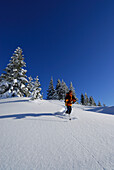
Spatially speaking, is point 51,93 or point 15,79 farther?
point 51,93

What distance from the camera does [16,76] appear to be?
58.4 feet

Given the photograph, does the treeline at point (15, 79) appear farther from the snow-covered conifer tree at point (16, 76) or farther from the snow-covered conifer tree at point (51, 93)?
the snow-covered conifer tree at point (51, 93)

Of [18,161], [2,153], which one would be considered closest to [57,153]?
[18,161]

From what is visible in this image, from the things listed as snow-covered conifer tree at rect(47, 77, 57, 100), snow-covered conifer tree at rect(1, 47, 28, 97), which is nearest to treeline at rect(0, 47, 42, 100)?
snow-covered conifer tree at rect(1, 47, 28, 97)

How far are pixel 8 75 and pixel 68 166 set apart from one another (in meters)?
19.8

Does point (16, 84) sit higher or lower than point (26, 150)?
higher

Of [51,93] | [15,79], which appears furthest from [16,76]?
[51,93]

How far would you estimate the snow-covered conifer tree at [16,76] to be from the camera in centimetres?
1651

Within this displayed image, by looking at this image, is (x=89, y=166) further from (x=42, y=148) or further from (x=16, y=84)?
(x=16, y=84)

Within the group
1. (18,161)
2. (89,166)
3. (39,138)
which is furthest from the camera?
(39,138)

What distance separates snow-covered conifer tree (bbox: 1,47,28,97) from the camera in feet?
54.2

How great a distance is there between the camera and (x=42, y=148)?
6.43ft

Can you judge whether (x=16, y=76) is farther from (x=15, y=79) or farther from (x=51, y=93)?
(x=51, y=93)

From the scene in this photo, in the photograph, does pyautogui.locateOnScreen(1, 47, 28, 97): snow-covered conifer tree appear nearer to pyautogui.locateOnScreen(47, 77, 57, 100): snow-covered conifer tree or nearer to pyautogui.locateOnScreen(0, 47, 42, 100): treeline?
pyautogui.locateOnScreen(0, 47, 42, 100): treeline
